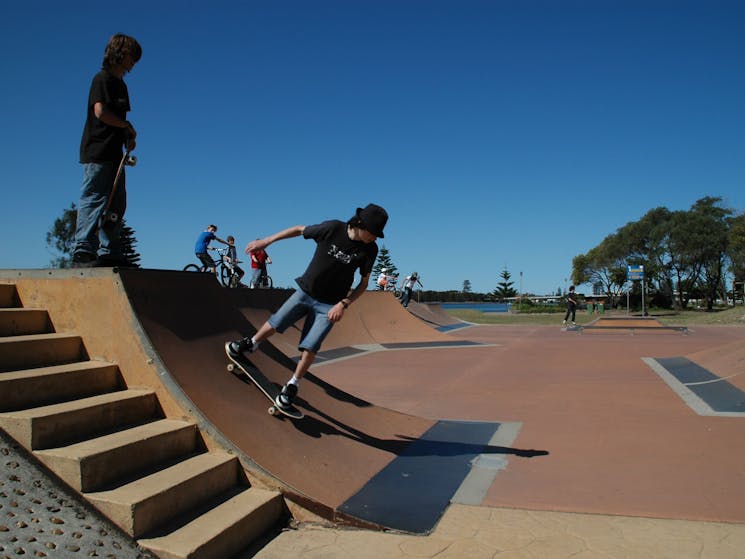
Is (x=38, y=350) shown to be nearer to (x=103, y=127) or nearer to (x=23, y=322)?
(x=23, y=322)

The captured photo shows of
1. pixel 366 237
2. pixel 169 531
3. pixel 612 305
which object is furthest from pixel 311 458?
pixel 612 305

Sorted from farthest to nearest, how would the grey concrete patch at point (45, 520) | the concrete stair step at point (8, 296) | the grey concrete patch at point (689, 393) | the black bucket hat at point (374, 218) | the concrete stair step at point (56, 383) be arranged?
the grey concrete patch at point (689, 393) < the black bucket hat at point (374, 218) < the concrete stair step at point (8, 296) < the concrete stair step at point (56, 383) < the grey concrete patch at point (45, 520)

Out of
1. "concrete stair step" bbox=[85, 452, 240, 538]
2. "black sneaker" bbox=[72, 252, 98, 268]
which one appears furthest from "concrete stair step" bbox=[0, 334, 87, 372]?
"concrete stair step" bbox=[85, 452, 240, 538]

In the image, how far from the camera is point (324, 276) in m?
4.02

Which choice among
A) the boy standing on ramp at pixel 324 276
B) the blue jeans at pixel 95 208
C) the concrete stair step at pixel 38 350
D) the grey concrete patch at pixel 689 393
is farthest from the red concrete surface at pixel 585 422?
the blue jeans at pixel 95 208

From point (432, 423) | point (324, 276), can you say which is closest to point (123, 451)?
point (324, 276)

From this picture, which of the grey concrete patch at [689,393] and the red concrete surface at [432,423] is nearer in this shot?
the red concrete surface at [432,423]

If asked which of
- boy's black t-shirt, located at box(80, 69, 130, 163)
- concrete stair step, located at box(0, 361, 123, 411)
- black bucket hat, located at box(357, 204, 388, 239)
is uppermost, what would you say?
boy's black t-shirt, located at box(80, 69, 130, 163)

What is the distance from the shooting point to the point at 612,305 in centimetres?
6234

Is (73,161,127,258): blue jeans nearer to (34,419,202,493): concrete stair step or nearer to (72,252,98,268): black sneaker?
(72,252,98,268): black sneaker

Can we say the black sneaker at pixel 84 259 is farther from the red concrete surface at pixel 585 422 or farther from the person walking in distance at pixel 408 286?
the person walking in distance at pixel 408 286

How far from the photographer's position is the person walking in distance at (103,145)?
407 cm

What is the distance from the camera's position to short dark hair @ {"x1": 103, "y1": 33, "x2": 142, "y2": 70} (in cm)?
408

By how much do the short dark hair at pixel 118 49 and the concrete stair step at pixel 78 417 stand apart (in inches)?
94.3
